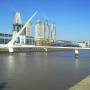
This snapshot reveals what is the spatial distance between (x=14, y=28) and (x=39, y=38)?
116 ft

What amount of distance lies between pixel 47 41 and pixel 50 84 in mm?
159660

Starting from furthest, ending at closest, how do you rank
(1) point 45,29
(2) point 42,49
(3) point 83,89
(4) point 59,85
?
(1) point 45,29
(2) point 42,49
(4) point 59,85
(3) point 83,89

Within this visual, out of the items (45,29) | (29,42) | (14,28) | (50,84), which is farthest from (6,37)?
(50,84)

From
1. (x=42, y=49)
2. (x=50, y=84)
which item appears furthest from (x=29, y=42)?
(x=50, y=84)

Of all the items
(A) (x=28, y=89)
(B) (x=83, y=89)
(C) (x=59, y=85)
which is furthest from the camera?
(C) (x=59, y=85)

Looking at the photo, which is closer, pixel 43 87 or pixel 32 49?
pixel 43 87

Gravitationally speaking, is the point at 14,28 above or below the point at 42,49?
above

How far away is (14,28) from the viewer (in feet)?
470

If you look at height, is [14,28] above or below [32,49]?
above

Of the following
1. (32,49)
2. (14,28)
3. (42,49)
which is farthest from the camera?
(14,28)

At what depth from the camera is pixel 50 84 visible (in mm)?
16406

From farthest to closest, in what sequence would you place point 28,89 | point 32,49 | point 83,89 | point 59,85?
point 32,49
point 59,85
point 28,89
point 83,89

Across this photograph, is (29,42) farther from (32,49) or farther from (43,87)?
(43,87)

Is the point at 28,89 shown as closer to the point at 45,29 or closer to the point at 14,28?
the point at 14,28
